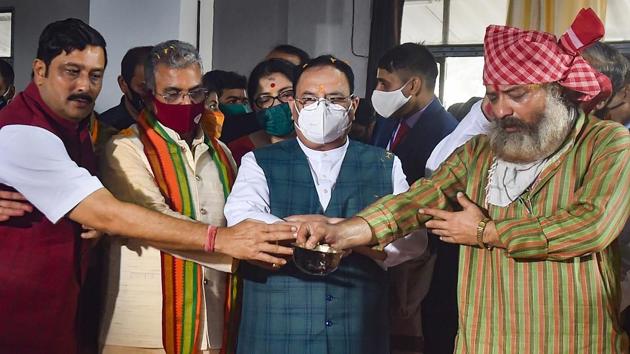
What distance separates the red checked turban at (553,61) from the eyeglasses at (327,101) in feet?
1.83

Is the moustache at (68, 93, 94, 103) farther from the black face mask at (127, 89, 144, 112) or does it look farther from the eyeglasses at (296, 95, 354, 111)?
the black face mask at (127, 89, 144, 112)

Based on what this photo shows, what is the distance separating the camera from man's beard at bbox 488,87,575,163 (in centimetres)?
254

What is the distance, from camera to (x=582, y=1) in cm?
482

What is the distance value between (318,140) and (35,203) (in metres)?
0.93

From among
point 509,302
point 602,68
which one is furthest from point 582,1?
point 509,302

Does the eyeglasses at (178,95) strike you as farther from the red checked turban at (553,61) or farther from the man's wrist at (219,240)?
the red checked turban at (553,61)

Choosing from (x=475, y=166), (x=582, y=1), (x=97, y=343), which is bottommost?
(x=97, y=343)

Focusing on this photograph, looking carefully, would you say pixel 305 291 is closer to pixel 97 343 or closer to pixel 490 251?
pixel 490 251

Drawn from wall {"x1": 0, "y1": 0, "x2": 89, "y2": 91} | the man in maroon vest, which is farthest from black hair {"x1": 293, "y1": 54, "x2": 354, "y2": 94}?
wall {"x1": 0, "y1": 0, "x2": 89, "y2": 91}

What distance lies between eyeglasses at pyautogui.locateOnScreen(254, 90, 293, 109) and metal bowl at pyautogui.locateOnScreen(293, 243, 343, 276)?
3.69 feet

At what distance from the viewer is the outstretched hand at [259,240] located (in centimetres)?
271

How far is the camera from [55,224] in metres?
2.80

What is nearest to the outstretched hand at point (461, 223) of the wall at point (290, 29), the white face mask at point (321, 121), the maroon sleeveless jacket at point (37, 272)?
the white face mask at point (321, 121)

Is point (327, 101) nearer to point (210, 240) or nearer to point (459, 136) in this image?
point (210, 240)
